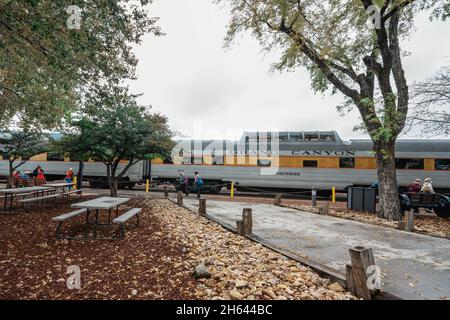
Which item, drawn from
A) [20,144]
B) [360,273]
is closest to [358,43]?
[360,273]

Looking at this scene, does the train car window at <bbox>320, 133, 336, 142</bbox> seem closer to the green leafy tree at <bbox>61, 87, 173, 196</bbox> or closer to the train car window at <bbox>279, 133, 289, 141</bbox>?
the train car window at <bbox>279, 133, 289, 141</bbox>

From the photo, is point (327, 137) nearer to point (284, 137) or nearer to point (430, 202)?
Result: point (284, 137)

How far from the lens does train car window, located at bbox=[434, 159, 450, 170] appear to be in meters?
13.9

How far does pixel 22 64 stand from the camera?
227 inches

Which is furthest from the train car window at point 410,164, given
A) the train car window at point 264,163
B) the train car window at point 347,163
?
the train car window at point 264,163

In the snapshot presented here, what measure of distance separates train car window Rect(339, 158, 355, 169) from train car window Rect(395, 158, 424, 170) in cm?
256

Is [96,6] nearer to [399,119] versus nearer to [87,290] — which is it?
[87,290]

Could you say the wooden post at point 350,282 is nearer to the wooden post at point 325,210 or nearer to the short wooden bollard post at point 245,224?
the short wooden bollard post at point 245,224

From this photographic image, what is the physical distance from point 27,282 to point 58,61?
13.0 feet

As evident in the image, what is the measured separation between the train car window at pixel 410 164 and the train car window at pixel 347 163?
256 centimetres

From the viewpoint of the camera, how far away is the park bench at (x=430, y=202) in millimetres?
9539
